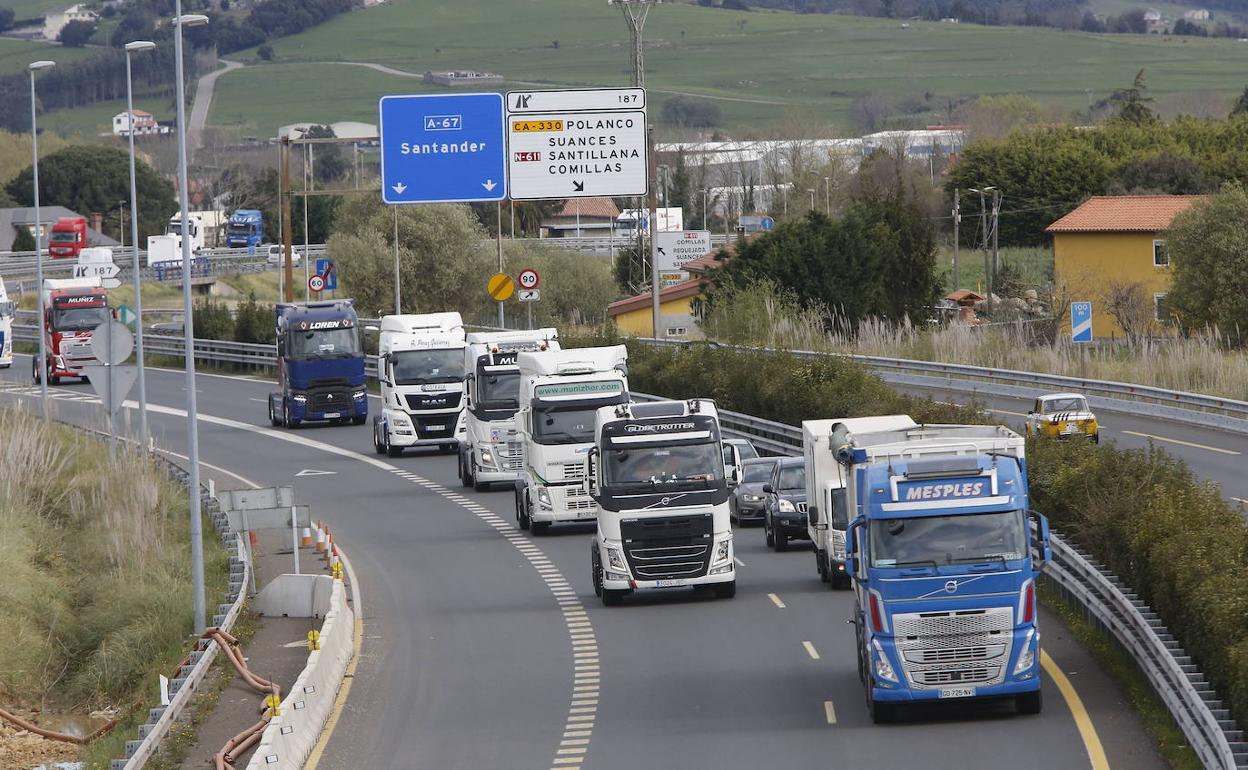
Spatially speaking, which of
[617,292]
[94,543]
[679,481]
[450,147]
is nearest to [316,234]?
[617,292]

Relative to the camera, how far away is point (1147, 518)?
64.6ft

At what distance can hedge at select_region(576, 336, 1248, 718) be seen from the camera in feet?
51.5

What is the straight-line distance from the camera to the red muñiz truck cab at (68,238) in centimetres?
10431

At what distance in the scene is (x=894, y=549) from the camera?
54.4 feet

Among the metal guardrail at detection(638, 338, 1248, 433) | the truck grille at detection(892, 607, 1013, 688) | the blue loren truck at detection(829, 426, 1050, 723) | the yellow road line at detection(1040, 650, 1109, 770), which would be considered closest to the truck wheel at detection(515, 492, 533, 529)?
the metal guardrail at detection(638, 338, 1248, 433)

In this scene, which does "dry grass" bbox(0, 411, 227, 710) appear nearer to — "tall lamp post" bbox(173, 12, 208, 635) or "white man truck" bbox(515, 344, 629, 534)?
"tall lamp post" bbox(173, 12, 208, 635)

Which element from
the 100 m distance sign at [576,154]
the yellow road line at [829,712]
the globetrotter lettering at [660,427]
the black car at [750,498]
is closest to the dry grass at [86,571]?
the globetrotter lettering at [660,427]

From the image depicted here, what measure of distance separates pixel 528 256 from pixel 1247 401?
44.5 metres

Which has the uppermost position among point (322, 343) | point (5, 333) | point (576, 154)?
point (576, 154)

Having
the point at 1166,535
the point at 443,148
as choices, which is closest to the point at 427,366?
the point at 443,148

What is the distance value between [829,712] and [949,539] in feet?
7.47

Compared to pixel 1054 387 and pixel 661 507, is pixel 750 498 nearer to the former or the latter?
pixel 661 507

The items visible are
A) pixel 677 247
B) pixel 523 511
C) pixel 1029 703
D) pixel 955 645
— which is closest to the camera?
pixel 955 645

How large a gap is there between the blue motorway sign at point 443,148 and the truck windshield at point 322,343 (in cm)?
548
